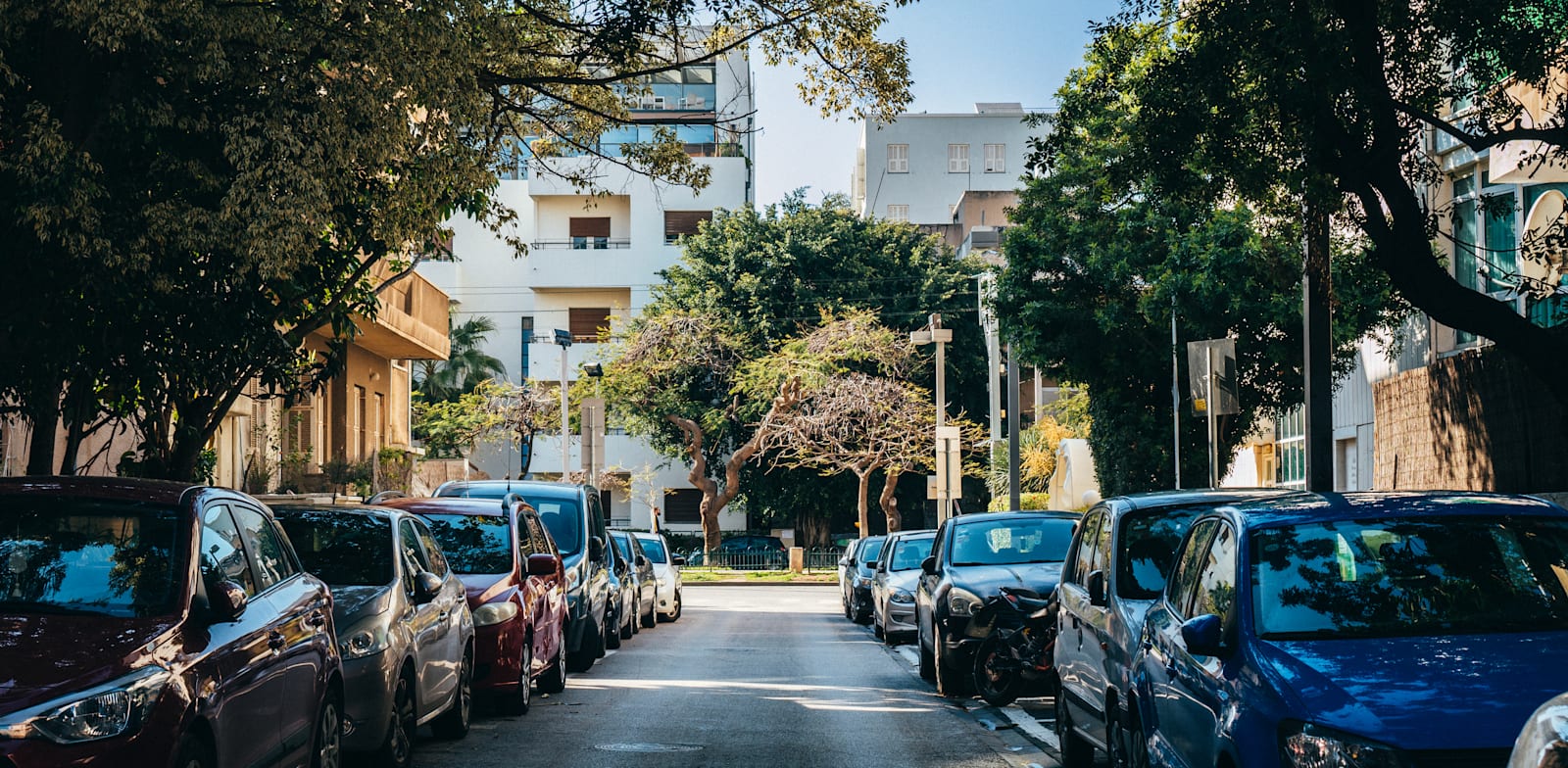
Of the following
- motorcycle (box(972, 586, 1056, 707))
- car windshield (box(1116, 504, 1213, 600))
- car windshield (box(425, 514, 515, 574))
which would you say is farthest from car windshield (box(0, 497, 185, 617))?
motorcycle (box(972, 586, 1056, 707))

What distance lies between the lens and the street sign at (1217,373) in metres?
14.7

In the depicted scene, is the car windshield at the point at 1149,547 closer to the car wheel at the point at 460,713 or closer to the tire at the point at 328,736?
the tire at the point at 328,736

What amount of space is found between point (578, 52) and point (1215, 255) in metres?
16.0

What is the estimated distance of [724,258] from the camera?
5562 cm

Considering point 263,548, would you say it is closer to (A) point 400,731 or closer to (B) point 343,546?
(A) point 400,731

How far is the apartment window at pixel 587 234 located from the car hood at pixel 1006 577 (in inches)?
1865

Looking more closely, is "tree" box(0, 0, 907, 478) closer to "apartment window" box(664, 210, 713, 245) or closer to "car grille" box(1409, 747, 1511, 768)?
"car grille" box(1409, 747, 1511, 768)

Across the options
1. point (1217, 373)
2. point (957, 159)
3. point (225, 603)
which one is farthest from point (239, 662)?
point (957, 159)

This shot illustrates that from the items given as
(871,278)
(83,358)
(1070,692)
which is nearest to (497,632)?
(83,358)

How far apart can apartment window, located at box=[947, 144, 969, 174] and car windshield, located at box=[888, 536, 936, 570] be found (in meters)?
51.8

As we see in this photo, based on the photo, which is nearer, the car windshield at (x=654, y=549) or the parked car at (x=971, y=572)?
the parked car at (x=971, y=572)

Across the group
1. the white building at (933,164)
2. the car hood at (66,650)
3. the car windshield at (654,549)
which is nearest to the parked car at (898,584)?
the car windshield at (654,549)

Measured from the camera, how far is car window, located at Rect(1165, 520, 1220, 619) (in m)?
8.09

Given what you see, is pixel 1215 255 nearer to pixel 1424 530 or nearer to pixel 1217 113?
pixel 1217 113
